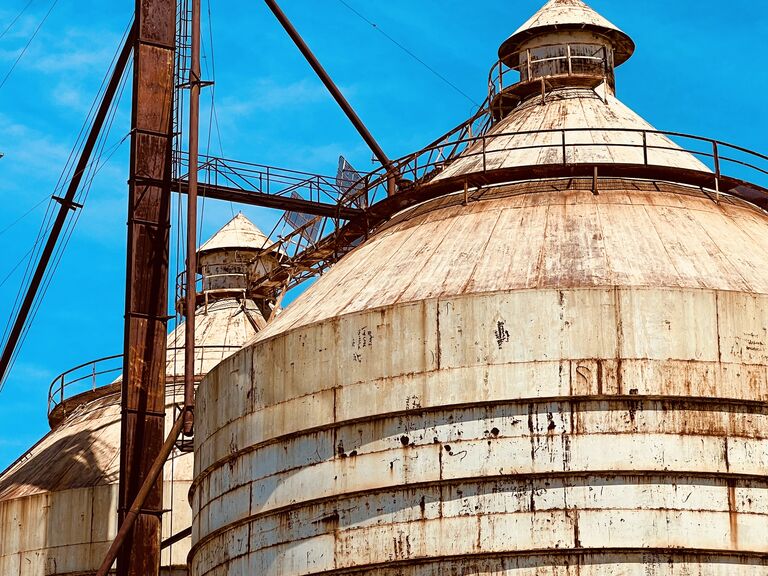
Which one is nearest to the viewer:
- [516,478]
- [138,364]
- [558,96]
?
[516,478]

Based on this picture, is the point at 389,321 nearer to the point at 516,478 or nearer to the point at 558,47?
the point at 516,478

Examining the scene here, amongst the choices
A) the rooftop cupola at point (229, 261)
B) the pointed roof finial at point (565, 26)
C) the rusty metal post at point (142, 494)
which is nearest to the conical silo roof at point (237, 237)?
the rooftop cupola at point (229, 261)

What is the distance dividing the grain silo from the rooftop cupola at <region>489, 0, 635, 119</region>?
1059 cm

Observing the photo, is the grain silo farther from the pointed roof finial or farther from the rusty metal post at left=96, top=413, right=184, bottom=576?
the pointed roof finial

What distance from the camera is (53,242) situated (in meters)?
42.6

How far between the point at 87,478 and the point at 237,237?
1421 centimetres

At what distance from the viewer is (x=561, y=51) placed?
41.9m

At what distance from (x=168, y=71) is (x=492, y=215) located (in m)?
8.89

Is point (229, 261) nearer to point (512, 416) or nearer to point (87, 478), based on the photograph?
point (87, 478)

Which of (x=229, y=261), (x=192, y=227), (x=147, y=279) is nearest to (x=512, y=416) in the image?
(x=192, y=227)

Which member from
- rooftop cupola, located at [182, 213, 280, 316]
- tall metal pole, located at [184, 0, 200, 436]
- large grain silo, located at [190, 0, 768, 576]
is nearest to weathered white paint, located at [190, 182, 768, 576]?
large grain silo, located at [190, 0, 768, 576]

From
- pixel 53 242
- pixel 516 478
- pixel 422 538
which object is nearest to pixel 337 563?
pixel 422 538

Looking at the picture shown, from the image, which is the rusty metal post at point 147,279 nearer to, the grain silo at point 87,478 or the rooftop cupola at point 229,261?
the grain silo at point 87,478

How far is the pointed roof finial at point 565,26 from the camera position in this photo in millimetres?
41938
